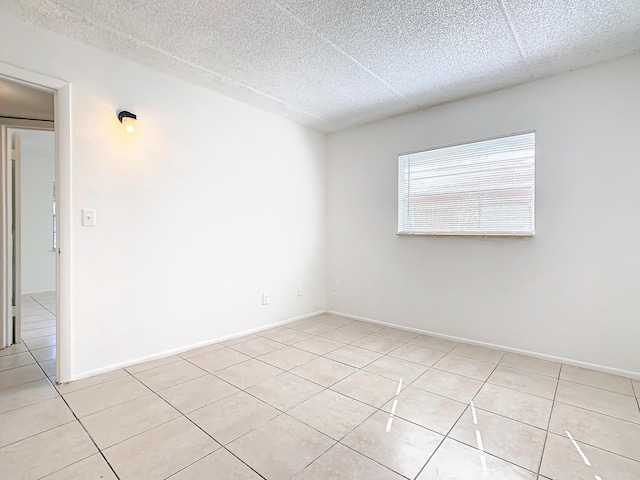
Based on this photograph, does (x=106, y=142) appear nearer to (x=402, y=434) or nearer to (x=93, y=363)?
(x=93, y=363)

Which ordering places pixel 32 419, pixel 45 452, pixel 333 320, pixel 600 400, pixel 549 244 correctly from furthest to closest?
1. pixel 333 320
2. pixel 549 244
3. pixel 600 400
4. pixel 32 419
5. pixel 45 452

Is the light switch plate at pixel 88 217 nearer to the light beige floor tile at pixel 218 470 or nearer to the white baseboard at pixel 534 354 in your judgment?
the light beige floor tile at pixel 218 470

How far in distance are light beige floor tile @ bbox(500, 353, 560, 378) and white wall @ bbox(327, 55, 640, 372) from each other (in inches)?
4.5

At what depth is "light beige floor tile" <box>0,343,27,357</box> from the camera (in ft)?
9.54

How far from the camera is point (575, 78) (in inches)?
103

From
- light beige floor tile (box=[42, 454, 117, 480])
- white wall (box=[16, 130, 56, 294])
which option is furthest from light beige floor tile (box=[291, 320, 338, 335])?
white wall (box=[16, 130, 56, 294])

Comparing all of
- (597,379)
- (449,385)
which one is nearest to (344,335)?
(449,385)

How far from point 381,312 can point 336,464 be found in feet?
8.17

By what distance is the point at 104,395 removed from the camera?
6.95ft

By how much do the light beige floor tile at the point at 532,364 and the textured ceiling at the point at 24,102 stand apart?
167 inches

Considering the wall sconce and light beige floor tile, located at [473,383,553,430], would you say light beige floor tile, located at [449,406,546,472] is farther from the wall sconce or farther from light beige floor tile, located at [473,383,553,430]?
the wall sconce

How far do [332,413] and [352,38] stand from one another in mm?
2543

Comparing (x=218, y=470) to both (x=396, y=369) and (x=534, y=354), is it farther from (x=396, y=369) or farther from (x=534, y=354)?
(x=534, y=354)

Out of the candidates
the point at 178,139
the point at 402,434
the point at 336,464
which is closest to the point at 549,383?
the point at 402,434
